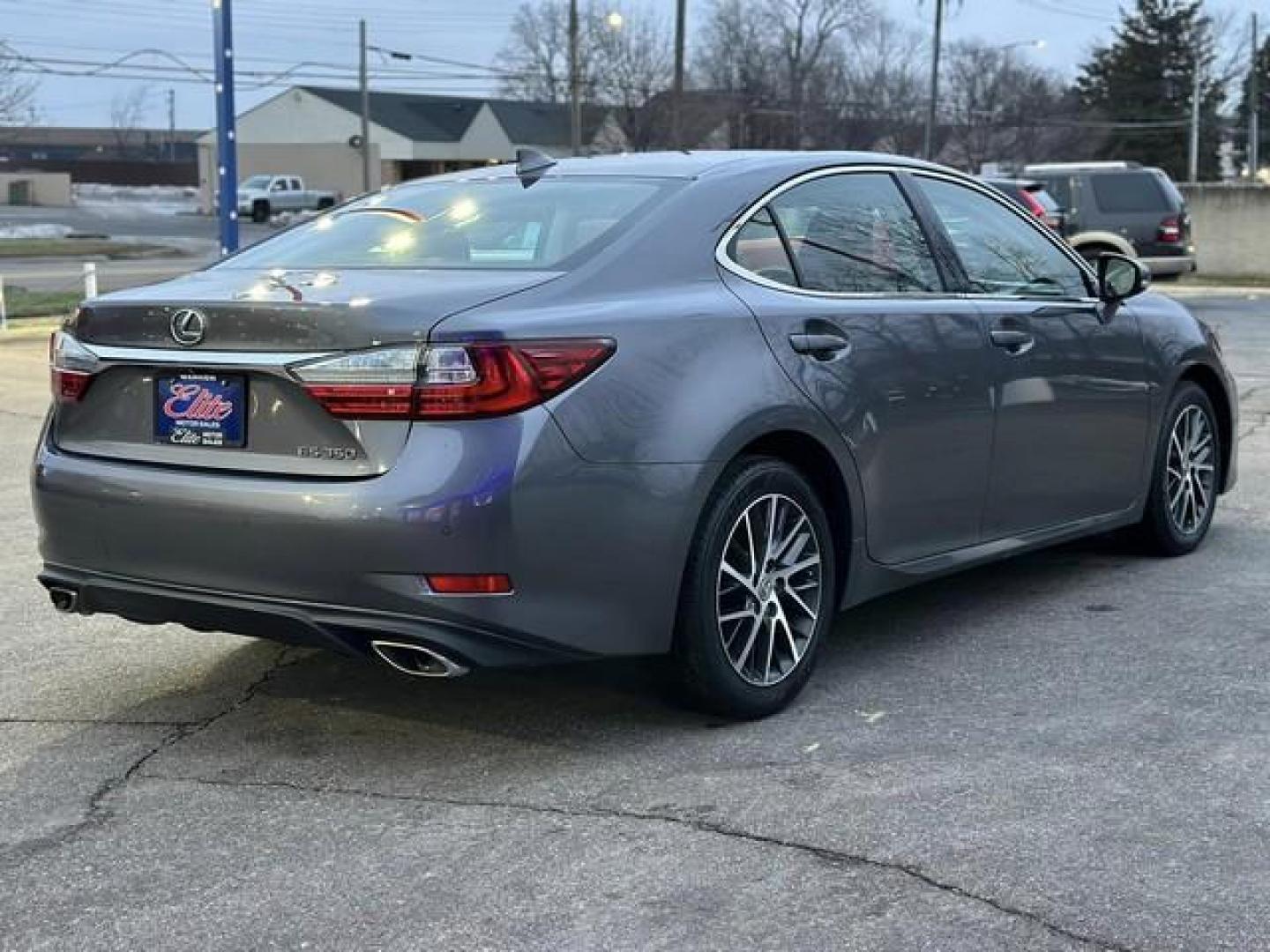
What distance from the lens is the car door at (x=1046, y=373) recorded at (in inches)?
204

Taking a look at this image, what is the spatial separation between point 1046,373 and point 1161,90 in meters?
81.9

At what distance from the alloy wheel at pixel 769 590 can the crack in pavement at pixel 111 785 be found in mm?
1480

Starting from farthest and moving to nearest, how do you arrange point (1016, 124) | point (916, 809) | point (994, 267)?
point (1016, 124), point (994, 267), point (916, 809)

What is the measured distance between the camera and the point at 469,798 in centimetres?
372

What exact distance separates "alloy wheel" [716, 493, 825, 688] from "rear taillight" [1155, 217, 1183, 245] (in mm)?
18991

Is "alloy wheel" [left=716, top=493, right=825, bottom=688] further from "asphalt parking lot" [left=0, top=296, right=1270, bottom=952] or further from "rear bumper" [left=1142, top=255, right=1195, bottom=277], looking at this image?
"rear bumper" [left=1142, top=255, right=1195, bottom=277]

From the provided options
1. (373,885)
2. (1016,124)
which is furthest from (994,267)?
(1016,124)

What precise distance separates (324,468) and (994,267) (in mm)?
2719

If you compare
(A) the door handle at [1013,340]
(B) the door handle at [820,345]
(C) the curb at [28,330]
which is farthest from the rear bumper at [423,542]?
(C) the curb at [28,330]

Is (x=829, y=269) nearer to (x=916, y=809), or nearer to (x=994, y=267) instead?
(x=994, y=267)

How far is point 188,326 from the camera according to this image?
12.8ft

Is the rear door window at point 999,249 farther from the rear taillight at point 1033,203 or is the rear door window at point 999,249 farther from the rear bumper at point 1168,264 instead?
the rear bumper at point 1168,264

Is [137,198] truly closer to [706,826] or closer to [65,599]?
[65,599]

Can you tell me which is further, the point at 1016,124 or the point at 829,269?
the point at 1016,124
